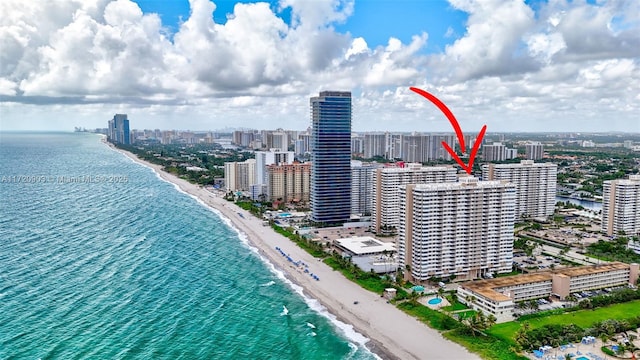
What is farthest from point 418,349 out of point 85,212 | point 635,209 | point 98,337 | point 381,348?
point 85,212

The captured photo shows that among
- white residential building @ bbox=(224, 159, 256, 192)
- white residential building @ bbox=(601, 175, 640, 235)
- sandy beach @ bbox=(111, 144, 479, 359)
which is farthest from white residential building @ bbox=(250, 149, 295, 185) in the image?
white residential building @ bbox=(601, 175, 640, 235)

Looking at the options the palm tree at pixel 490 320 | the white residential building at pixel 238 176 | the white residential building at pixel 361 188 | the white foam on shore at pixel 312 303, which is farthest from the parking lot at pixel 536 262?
the white residential building at pixel 238 176

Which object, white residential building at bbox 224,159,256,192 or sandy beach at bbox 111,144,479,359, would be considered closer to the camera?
sandy beach at bbox 111,144,479,359

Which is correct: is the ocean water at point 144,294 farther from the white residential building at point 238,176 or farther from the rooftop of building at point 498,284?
the white residential building at point 238,176

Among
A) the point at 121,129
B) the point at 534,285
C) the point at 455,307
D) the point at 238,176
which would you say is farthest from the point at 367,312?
the point at 121,129

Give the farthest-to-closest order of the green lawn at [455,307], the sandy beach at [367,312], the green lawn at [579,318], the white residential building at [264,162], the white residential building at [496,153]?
1. the white residential building at [496,153]
2. the white residential building at [264,162]
3. the green lawn at [455,307]
4. the green lawn at [579,318]
5. the sandy beach at [367,312]

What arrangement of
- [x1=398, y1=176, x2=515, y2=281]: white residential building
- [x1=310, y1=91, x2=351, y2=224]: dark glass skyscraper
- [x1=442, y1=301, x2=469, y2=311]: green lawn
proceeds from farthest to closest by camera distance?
[x1=310, y1=91, x2=351, y2=224]: dark glass skyscraper → [x1=398, y1=176, x2=515, y2=281]: white residential building → [x1=442, y1=301, x2=469, y2=311]: green lawn

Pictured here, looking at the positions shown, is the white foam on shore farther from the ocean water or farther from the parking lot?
the parking lot
